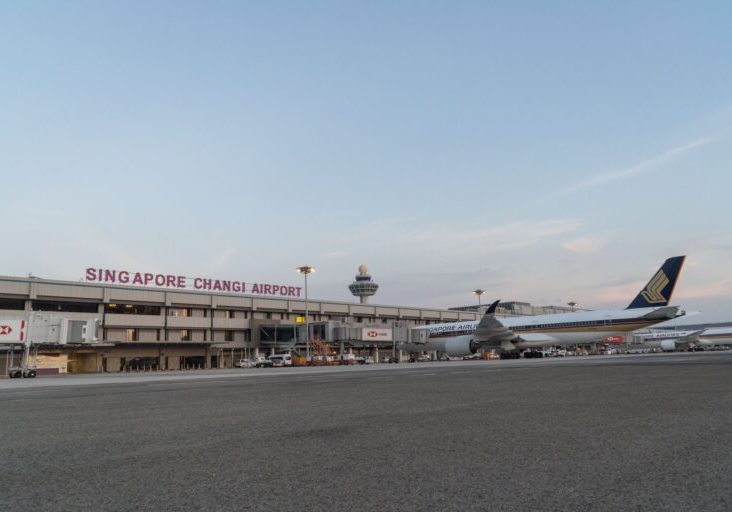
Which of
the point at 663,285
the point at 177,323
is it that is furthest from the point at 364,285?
the point at 663,285

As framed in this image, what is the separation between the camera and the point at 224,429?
7617mm

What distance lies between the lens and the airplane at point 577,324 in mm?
55969

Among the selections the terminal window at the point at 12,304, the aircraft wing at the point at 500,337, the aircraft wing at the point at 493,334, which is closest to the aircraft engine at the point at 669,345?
the aircraft wing at the point at 500,337

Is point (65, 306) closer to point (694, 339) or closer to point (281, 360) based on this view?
point (281, 360)

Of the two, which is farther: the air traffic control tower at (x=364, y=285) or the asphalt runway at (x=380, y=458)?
the air traffic control tower at (x=364, y=285)

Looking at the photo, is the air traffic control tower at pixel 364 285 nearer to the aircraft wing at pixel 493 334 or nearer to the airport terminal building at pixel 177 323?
the airport terminal building at pixel 177 323

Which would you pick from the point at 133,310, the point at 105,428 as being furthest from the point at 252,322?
the point at 105,428

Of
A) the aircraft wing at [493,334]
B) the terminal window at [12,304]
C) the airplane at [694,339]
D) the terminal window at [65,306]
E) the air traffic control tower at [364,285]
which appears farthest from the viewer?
the air traffic control tower at [364,285]

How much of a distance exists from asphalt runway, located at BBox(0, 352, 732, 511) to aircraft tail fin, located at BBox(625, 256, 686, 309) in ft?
171

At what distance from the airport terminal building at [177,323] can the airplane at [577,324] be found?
16.5m

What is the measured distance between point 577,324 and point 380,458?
5915cm

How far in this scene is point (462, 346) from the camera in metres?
58.1

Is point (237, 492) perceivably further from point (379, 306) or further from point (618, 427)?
point (379, 306)

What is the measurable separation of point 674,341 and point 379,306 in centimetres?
5701
